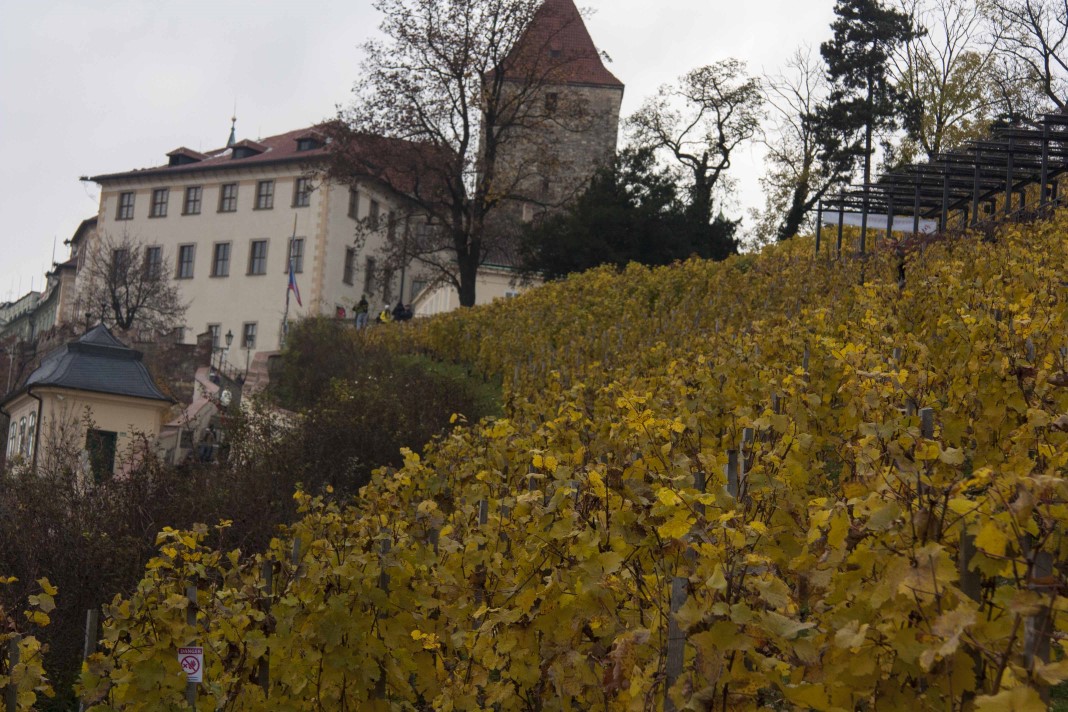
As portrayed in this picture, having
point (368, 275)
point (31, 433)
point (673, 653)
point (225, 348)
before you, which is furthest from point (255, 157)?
point (673, 653)

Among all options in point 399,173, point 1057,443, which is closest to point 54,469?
point 1057,443

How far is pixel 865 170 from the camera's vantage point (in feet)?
123

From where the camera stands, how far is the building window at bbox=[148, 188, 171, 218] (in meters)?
55.1

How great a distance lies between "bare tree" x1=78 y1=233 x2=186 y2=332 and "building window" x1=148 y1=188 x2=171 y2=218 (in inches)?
93.2

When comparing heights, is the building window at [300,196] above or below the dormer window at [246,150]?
below

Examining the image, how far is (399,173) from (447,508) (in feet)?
92.6

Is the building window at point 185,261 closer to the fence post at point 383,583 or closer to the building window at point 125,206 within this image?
the building window at point 125,206

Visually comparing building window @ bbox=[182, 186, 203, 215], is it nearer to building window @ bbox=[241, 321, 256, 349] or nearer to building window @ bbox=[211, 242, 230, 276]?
building window @ bbox=[211, 242, 230, 276]

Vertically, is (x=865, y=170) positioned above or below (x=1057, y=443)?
above

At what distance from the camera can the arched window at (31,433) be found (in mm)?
19703

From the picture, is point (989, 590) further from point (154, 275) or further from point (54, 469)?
point (154, 275)

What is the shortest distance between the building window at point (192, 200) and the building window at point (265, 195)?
306 cm

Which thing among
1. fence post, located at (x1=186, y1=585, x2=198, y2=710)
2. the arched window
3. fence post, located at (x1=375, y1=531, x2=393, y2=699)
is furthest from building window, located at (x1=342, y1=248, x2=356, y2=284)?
fence post, located at (x1=375, y1=531, x2=393, y2=699)

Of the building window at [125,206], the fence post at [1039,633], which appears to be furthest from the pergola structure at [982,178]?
the building window at [125,206]
